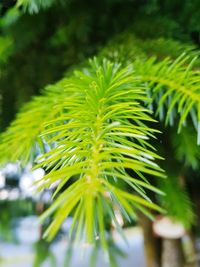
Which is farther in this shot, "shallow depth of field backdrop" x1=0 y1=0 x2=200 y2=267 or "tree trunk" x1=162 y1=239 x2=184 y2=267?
"tree trunk" x1=162 y1=239 x2=184 y2=267

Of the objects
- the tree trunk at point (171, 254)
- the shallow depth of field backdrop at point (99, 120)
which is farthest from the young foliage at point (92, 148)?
the tree trunk at point (171, 254)

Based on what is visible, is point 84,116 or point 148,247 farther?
point 148,247

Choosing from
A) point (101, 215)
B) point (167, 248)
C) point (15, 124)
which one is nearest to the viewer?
point (101, 215)

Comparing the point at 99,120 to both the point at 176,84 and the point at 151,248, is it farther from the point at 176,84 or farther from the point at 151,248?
the point at 151,248

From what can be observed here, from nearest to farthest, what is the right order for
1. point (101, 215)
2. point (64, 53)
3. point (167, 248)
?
point (101, 215), point (64, 53), point (167, 248)

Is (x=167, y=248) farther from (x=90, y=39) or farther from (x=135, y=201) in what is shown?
(x=135, y=201)

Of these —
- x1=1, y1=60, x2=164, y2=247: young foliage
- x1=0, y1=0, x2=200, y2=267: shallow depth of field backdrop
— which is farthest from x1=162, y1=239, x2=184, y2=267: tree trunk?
x1=1, y1=60, x2=164, y2=247: young foliage

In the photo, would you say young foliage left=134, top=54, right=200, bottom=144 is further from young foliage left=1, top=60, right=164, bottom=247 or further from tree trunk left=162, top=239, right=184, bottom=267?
tree trunk left=162, top=239, right=184, bottom=267

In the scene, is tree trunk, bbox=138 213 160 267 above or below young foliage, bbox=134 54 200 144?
below

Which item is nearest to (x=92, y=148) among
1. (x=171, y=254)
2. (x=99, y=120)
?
(x=99, y=120)

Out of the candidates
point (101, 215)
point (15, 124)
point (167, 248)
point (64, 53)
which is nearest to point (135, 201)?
point (101, 215)

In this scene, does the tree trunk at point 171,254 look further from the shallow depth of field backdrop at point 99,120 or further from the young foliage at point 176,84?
the young foliage at point 176,84
